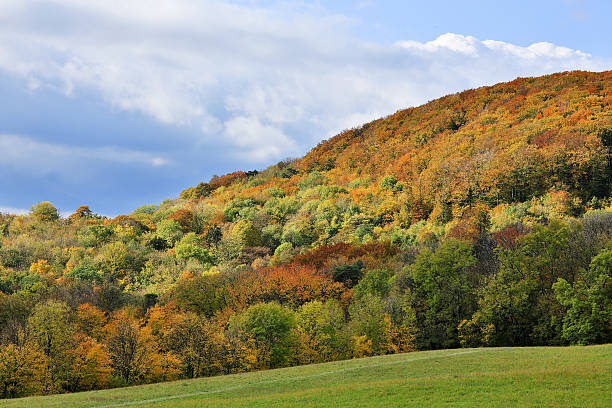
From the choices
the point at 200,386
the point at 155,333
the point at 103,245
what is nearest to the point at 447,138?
the point at 103,245

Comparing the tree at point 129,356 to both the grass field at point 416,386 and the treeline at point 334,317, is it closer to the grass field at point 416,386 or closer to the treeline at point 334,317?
the treeline at point 334,317

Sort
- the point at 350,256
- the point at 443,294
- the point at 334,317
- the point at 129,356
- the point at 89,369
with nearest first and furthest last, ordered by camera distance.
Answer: the point at 89,369 → the point at 129,356 → the point at 443,294 → the point at 334,317 → the point at 350,256

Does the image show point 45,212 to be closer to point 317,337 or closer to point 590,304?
point 317,337

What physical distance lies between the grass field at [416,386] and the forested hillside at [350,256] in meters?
12.2

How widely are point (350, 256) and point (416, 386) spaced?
62.1 meters

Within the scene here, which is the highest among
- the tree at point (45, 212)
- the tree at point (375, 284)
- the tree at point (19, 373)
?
the tree at point (45, 212)

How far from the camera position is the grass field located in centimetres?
2625

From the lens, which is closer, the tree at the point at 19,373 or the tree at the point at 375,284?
the tree at the point at 19,373

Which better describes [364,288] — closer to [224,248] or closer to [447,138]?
[224,248]

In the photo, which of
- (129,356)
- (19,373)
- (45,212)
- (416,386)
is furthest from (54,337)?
(45,212)

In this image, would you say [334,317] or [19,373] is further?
[334,317]

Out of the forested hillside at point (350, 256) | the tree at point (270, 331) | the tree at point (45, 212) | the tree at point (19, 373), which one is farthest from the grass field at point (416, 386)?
the tree at point (45, 212)

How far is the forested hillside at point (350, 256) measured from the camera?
5309 cm

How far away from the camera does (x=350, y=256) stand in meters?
91.5
